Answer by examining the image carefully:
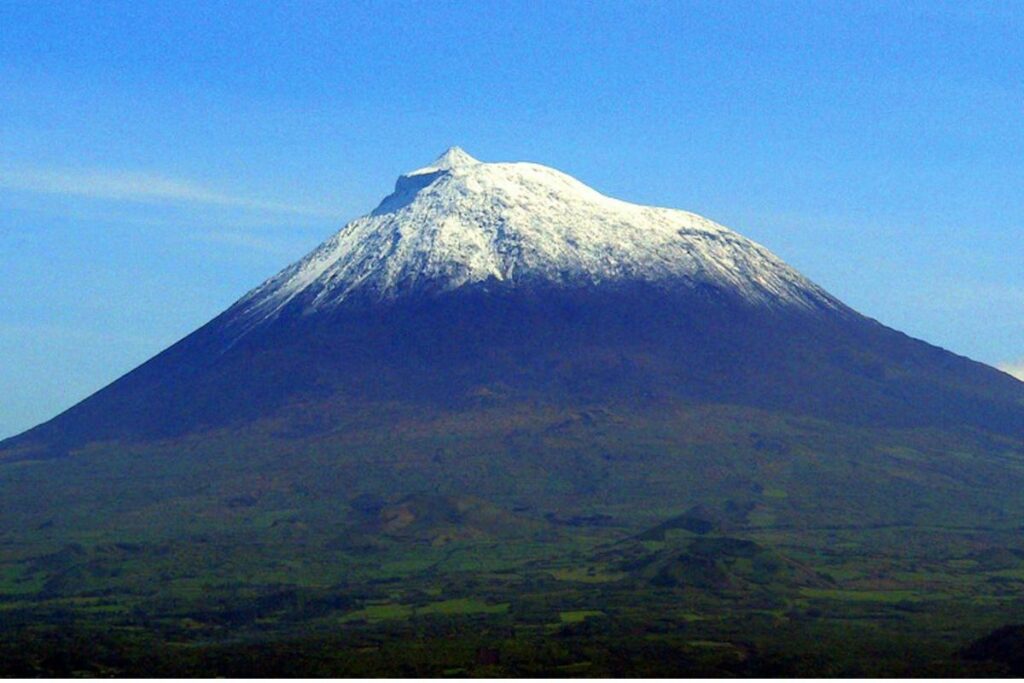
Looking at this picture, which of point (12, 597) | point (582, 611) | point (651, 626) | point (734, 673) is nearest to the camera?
point (734, 673)

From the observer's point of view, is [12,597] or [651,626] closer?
[651,626]

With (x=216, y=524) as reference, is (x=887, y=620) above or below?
below

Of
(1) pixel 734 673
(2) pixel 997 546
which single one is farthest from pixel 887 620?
(2) pixel 997 546

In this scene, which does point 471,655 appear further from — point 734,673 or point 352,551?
point 352,551

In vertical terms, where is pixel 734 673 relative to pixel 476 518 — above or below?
below

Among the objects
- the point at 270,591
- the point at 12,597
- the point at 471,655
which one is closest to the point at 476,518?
the point at 270,591

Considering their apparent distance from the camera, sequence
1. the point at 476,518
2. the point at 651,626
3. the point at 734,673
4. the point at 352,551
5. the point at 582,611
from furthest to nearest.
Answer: the point at 476,518 → the point at 352,551 → the point at 582,611 → the point at 651,626 → the point at 734,673

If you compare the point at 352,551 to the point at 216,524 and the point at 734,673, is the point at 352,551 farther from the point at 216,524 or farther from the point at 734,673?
the point at 734,673

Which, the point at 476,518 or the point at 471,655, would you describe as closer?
the point at 471,655

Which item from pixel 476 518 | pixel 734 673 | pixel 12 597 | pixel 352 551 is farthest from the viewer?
pixel 476 518
